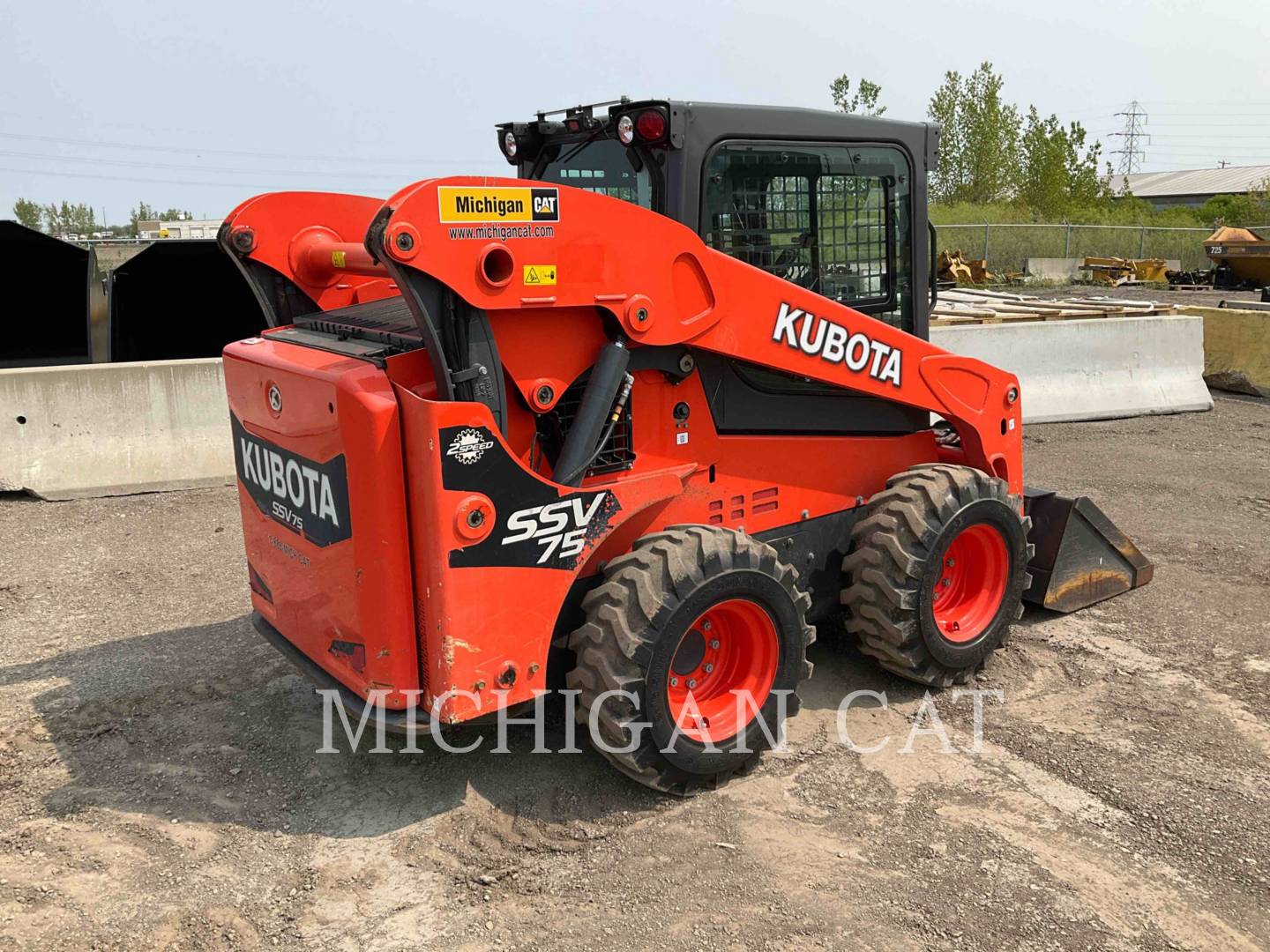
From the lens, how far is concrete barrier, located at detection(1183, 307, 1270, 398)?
11961mm

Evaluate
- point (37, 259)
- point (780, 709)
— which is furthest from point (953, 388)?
point (37, 259)

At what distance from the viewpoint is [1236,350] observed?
12211mm

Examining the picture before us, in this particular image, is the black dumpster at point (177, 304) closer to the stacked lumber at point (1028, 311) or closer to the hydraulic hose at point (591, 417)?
the stacked lumber at point (1028, 311)

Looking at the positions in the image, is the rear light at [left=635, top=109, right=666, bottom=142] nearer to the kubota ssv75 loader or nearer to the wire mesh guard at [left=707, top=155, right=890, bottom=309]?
the kubota ssv75 loader

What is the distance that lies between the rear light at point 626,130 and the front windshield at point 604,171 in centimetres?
8

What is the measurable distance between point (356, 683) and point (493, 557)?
727 millimetres

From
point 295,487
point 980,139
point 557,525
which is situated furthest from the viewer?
Answer: point 980,139

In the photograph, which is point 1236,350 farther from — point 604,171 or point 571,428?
point 571,428

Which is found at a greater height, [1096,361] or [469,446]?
[469,446]

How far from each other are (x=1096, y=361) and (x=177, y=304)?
29.5ft

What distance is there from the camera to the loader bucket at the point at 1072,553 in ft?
18.4

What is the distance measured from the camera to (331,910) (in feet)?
11.0

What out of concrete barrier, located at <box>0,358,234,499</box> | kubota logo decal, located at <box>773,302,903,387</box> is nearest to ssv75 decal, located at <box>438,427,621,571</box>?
kubota logo decal, located at <box>773,302,903,387</box>

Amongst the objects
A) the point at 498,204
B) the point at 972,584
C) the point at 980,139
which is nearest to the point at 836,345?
the point at 972,584
